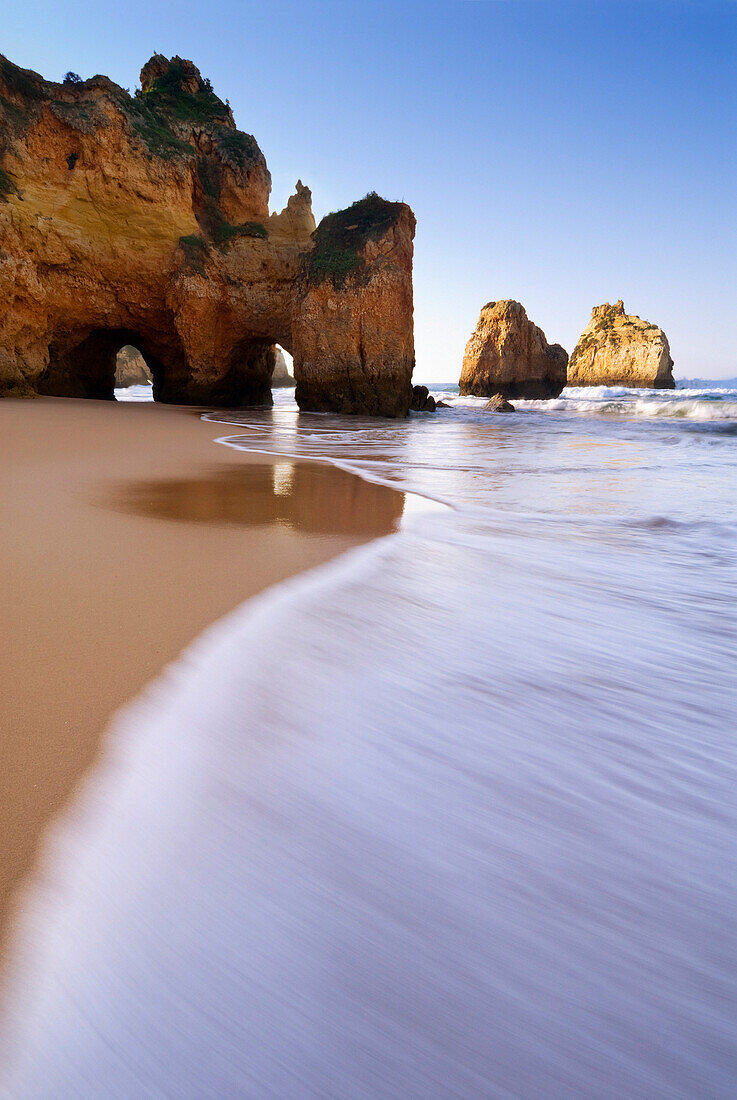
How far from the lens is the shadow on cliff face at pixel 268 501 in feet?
10.7

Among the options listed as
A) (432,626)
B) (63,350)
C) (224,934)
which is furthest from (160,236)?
(224,934)

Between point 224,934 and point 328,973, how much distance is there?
0.55ft

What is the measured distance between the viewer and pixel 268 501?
3.79m

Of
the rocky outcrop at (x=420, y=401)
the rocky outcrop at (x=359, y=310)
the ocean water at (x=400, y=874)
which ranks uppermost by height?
the rocky outcrop at (x=359, y=310)

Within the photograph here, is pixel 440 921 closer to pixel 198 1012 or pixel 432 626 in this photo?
pixel 198 1012

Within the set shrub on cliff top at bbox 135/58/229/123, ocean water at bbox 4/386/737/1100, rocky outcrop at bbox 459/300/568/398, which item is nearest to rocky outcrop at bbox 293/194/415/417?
shrub on cliff top at bbox 135/58/229/123

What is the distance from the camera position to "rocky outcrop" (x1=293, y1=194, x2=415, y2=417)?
14352 mm

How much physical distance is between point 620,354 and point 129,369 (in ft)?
142

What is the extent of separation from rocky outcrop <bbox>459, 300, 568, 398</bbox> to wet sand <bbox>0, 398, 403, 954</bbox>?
32.0m

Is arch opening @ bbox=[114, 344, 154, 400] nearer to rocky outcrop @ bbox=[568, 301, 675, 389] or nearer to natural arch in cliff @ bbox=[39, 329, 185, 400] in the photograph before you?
natural arch in cliff @ bbox=[39, 329, 185, 400]

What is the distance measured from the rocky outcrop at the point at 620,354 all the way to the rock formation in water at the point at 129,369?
4017cm

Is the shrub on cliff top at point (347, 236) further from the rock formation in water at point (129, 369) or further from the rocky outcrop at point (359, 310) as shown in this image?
the rock formation in water at point (129, 369)

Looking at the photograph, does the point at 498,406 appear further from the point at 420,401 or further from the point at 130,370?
the point at 130,370

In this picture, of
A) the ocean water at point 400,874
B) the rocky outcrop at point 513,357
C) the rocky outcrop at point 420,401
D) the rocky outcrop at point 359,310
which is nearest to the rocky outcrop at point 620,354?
the rocky outcrop at point 513,357
